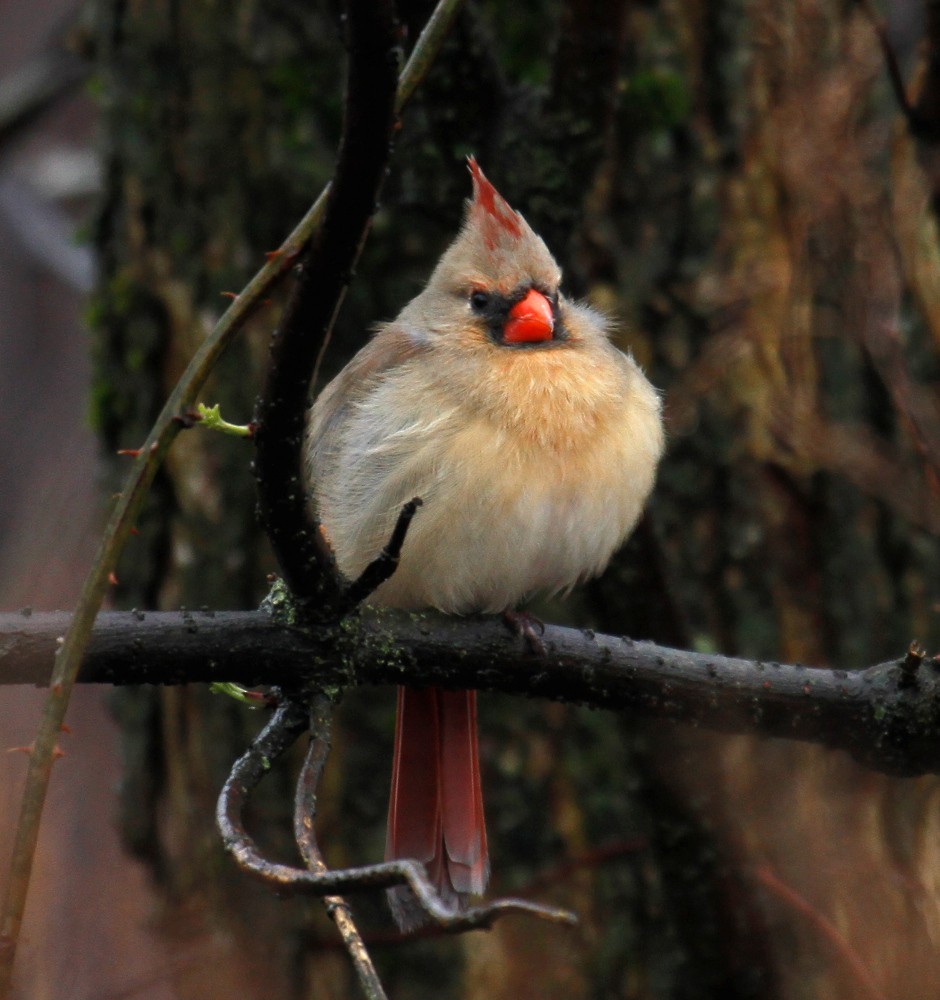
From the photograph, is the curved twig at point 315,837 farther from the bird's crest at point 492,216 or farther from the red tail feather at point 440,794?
the bird's crest at point 492,216

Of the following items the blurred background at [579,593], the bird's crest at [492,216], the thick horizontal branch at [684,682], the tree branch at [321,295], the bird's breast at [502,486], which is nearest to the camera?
the tree branch at [321,295]

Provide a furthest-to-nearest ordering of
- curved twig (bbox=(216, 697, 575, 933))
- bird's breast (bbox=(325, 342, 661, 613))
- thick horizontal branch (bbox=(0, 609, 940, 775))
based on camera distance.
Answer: bird's breast (bbox=(325, 342, 661, 613))
thick horizontal branch (bbox=(0, 609, 940, 775))
curved twig (bbox=(216, 697, 575, 933))

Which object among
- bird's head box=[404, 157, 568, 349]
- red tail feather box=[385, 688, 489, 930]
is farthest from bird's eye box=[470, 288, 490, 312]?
red tail feather box=[385, 688, 489, 930]

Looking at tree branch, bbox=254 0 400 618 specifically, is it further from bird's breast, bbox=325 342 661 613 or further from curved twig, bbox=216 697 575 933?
bird's breast, bbox=325 342 661 613

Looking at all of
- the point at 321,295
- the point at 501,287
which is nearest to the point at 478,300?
the point at 501,287

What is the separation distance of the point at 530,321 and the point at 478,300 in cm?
15

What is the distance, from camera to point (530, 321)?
10.2ft

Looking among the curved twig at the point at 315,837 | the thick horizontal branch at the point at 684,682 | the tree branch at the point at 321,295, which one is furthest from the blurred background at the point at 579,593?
the tree branch at the point at 321,295

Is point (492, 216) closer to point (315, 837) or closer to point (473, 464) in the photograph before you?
point (473, 464)

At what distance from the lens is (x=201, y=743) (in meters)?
4.07

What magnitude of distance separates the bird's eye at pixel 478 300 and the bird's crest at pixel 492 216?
10cm

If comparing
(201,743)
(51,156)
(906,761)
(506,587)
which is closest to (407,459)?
(506,587)

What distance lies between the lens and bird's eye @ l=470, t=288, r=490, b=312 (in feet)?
10.4

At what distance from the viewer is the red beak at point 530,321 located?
309cm
